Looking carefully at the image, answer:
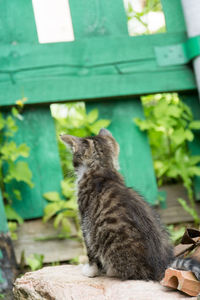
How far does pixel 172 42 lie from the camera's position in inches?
180

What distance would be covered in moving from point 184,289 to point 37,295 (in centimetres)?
84

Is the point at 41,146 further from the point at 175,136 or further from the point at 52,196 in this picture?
the point at 175,136

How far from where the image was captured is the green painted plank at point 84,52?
4266mm

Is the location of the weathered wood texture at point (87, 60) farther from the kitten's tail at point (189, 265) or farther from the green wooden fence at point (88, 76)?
the kitten's tail at point (189, 265)

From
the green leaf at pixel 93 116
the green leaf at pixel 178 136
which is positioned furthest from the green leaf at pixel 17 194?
the green leaf at pixel 178 136

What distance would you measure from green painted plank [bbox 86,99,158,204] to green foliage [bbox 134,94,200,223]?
9cm

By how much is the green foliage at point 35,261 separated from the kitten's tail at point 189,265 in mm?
1525

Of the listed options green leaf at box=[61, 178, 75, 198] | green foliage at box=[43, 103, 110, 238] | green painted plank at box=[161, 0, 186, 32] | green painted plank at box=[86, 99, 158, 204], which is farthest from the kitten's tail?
green painted plank at box=[161, 0, 186, 32]

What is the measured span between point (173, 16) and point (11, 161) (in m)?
1.99

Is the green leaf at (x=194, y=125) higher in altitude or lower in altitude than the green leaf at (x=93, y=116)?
lower

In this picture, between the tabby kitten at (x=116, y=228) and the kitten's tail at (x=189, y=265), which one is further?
the tabby kitten at (x=116, y=228)

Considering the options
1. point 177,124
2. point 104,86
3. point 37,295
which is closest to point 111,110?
point 104,86

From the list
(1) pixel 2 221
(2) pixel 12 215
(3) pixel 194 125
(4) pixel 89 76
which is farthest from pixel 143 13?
(1) pixel 2 221

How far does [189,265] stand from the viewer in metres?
2.53
